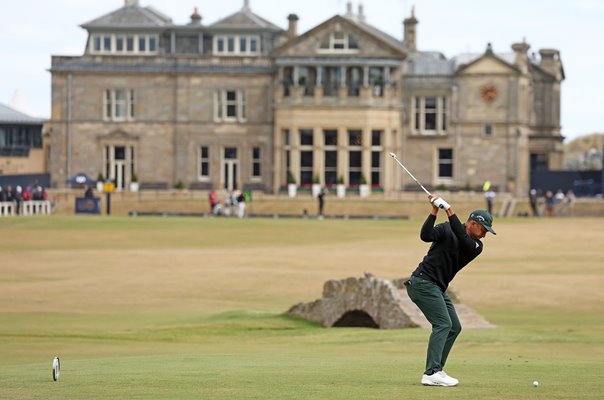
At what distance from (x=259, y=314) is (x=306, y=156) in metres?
70.0

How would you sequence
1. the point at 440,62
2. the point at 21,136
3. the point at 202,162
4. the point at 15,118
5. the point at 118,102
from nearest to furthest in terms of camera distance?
the point at 118,102 → the point at 202,162 → the point at 440,62 → the point at 15,118 → the point at 21,136

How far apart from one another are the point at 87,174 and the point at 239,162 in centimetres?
955

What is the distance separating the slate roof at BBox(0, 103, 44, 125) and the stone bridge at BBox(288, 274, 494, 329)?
95.5 m

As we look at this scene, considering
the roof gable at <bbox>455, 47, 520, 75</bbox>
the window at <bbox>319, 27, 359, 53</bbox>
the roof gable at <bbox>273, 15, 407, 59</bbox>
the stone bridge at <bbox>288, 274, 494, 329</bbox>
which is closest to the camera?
the stone bridge at <bbox>288, 274, 494, 329</bbox>

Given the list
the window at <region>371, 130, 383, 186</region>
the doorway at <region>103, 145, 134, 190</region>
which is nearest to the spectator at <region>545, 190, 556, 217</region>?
the window at <region>371, 130, 383, 186</region>

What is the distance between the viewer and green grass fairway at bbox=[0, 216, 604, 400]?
64.4 feet

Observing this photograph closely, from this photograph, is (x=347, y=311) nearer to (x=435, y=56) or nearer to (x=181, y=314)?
(x=181, y=314)

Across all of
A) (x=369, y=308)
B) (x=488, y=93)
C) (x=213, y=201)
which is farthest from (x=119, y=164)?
(x=369, y=308)

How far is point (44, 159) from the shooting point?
122562mm

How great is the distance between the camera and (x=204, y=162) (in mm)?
108125

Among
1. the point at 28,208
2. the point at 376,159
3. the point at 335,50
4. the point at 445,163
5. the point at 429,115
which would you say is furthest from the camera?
the point at 429,115

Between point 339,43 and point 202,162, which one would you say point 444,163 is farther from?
point 202,162

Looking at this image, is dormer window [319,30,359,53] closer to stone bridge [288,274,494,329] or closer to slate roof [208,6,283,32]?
slate roof [208,6,283,32]

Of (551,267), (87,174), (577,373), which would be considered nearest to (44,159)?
(87,174)
